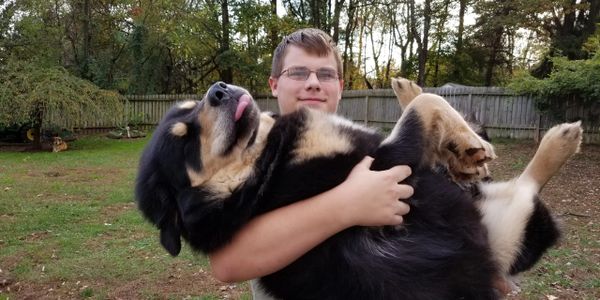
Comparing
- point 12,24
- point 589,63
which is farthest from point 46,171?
point 589,63

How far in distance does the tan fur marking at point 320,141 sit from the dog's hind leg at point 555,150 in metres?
1.16

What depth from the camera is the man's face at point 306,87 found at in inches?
96.7

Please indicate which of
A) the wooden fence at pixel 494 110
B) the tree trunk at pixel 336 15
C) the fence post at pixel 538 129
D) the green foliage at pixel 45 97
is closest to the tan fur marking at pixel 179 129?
the wooden fence at pixel 494 110

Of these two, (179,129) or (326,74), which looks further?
(326,74)

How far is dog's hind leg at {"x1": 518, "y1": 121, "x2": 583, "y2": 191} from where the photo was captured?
2.44 metres

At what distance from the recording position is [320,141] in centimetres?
203

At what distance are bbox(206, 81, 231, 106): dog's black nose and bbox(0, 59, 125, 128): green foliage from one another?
1426 centimetres

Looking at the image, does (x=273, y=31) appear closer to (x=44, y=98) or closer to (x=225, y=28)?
(x=225, y=28)

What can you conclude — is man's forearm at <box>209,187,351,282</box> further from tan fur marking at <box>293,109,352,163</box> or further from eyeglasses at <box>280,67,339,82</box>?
eyeglasses at <box>280,67,339,82</box>

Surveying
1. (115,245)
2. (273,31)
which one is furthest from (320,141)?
(273,31)

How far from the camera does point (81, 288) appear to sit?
5121 mm

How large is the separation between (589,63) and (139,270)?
35.3ft

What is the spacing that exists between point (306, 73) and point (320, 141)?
579 millimetres

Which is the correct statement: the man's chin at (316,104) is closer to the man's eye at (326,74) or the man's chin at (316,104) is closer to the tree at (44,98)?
the man's eye at (326,74)
